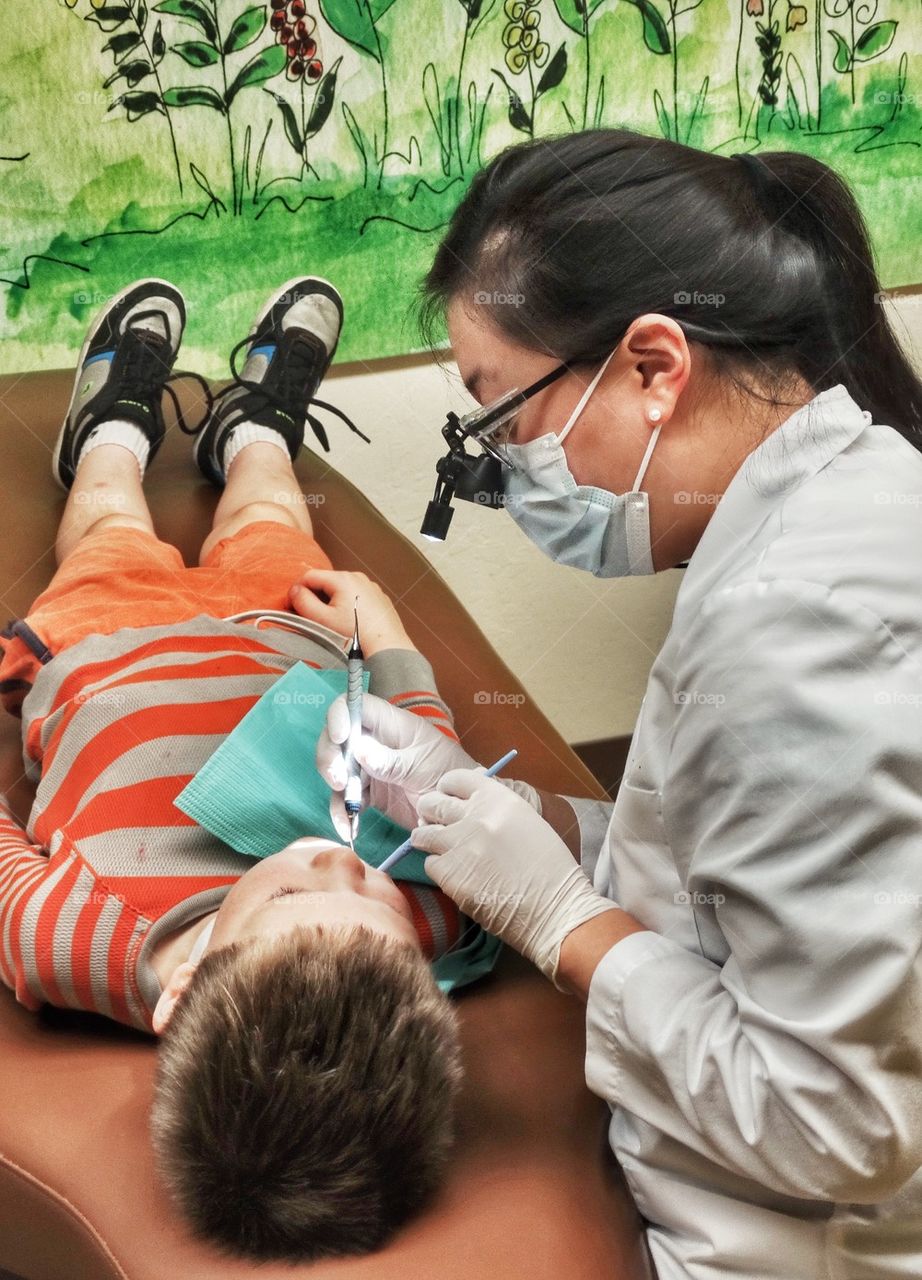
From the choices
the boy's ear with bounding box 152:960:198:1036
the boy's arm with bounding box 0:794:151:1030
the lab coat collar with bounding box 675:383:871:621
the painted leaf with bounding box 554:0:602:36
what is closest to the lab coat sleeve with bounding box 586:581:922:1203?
the lab coat collar with bounding box 675:383:871:621

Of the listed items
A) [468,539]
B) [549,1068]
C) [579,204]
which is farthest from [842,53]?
[549,1068]

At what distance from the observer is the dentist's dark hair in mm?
1313

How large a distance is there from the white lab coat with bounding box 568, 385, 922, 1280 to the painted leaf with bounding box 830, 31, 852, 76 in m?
1.91

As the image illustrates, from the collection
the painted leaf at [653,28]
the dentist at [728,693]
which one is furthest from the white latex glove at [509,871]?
the painted leaf at [653,28]

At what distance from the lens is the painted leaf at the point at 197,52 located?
2.31 metres

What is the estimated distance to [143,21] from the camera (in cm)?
226

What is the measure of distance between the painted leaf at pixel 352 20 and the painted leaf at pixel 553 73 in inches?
15.2

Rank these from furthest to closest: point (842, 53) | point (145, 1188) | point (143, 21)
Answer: point (842, 53), point (143, 21), point (145, 1188)

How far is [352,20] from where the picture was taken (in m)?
2.37

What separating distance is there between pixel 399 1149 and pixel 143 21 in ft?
6.94

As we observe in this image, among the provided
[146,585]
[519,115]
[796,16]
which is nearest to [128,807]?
[146,585]

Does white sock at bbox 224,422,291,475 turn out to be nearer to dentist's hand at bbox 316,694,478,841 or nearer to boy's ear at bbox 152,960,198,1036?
dentist's hand at bbox 316,694,478,841

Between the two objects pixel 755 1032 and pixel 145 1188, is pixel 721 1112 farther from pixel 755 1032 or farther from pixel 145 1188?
pixel 145 1188

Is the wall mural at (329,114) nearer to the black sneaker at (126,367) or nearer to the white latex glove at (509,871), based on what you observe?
the black sneaker at (126,367)
